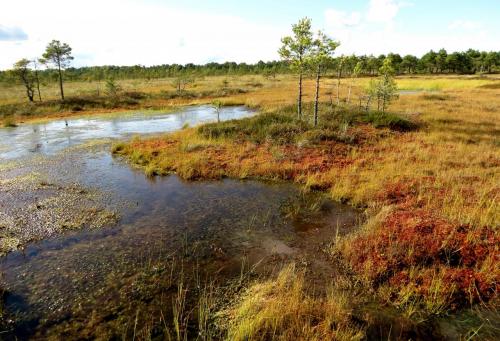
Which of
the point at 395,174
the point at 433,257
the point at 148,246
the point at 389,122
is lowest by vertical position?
the point at 148,246

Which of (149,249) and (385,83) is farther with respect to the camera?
(385,83)

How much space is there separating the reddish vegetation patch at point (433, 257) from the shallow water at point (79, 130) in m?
21.4

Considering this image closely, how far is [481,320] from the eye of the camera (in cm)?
684

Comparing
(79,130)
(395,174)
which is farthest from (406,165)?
(79,130)

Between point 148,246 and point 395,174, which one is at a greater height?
point 395,174

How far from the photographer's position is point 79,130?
30344 mm

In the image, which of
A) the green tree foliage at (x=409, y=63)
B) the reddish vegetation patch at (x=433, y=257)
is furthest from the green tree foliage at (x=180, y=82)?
the green tree foliage at (x=409, y=63)

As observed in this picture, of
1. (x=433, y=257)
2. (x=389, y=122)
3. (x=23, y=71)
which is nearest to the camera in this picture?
(x=433, y=257)

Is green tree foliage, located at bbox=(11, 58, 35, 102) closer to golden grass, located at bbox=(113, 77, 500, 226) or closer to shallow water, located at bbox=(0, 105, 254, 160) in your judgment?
shallow water, located at bbox=(0, 105, 254, 160)

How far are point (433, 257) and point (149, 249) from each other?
7.75m

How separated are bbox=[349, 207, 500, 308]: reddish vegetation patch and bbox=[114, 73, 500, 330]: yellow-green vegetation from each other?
0.03 meters

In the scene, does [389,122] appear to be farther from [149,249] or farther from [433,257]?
[149,249]

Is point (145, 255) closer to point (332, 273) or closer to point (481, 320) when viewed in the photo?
point (332, 273)

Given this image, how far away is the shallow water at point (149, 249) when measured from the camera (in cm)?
721
